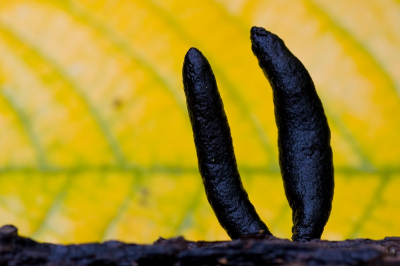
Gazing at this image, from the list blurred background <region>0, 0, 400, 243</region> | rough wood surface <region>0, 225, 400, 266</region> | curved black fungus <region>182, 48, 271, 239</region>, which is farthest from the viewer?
blurred background <region>0, 0, 400, 243</region>

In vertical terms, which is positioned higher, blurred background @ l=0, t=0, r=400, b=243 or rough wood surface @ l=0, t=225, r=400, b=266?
blurred background @ l=0, t=0, r=400, b=243

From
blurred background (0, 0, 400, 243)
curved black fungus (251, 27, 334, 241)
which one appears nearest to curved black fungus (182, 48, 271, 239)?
curved black fungus (251, 27, 334, 241)

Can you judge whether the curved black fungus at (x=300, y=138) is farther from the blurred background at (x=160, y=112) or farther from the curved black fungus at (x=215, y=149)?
the blurred background at (x=160, y=112)

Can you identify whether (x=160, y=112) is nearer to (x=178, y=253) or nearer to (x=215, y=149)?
(x=215, y=149)

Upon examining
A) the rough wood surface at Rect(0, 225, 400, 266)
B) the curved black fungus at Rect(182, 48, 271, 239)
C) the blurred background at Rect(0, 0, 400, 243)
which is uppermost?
the blurred background at Rect(0, 0, 400, 243)

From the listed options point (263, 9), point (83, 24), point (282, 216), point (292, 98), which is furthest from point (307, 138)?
point (83, 24)

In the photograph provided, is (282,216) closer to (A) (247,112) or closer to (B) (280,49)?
(A) (247,112)

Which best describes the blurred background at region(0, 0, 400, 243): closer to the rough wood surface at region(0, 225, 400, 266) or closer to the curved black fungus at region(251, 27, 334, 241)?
the curved black fungus at region(251, 27, 334, 241)
